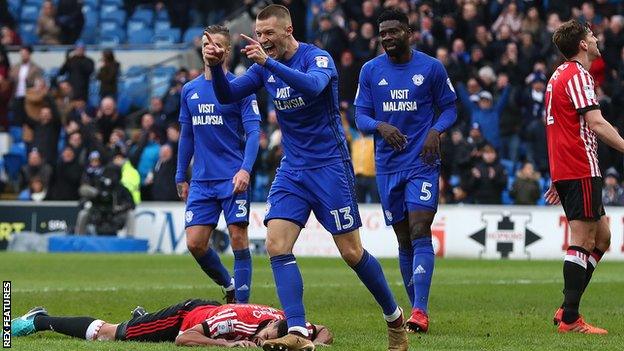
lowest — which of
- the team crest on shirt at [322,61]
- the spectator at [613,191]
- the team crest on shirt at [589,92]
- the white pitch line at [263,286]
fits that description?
the white pitch line at [263,286]

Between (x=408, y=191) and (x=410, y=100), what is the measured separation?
76 centimetres

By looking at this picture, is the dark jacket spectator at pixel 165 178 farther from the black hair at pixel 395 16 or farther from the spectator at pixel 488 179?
the black hair at pixel 395 16

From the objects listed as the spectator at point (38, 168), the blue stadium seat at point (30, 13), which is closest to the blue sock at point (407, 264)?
the spectator at point (38, 168)

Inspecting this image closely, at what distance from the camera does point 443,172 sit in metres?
26.2

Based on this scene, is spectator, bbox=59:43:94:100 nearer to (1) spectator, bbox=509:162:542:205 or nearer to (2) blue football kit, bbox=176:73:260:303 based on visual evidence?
(1) spectator, bbox=509:162:542:205

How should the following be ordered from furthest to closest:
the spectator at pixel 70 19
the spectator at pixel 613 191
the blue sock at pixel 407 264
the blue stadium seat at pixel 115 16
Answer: the blue stadium seat at pixel 115 16 < the spectator at pixel 70 19 < the spectator at pixel 613 191 < the blue sock at pixel 407 264

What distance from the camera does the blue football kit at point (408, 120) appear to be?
1170 centimetres

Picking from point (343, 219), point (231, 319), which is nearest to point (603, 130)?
point (343, 219)

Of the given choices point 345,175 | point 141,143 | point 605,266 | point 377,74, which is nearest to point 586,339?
point 345,175

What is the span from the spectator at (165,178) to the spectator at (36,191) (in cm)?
269

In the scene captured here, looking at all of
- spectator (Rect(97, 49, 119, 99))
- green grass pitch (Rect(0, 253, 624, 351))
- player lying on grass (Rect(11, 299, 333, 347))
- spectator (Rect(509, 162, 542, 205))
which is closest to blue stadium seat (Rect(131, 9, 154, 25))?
spectator (Rect(97, 49, 119, 99))

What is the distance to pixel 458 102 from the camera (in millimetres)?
26703

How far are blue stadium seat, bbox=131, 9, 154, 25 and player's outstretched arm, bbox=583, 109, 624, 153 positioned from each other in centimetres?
2533

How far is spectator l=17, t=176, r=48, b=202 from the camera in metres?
29.0
